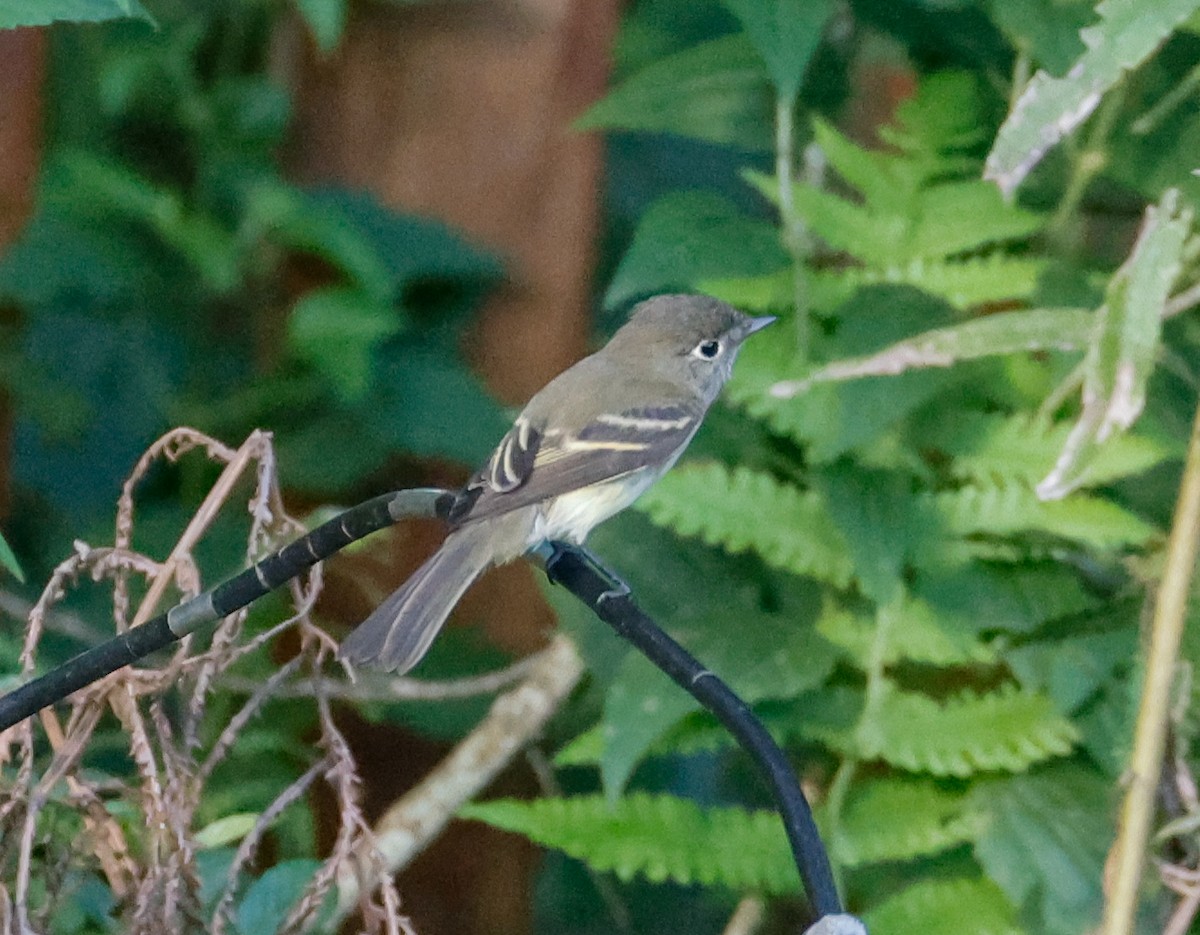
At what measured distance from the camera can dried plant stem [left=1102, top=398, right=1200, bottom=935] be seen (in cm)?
88

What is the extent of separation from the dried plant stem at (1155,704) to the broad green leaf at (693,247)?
0.58m

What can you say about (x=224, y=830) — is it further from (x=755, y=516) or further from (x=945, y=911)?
(x=945, y=911)

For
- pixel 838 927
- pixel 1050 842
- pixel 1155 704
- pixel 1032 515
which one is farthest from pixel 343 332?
pixel 838 927

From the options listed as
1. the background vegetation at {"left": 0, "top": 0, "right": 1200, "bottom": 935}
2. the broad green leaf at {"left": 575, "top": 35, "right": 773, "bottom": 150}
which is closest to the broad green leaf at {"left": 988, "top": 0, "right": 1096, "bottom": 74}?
the background vegetation at {"left": 0, "top": 0, "right": 1200, "bottom": 935}

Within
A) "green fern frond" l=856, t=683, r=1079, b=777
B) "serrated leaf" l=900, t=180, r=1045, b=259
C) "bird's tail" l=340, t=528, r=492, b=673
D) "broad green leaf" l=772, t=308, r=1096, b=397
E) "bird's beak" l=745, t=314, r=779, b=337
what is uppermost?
"serrated leaf" l=900, t=180, r=1045, b=259

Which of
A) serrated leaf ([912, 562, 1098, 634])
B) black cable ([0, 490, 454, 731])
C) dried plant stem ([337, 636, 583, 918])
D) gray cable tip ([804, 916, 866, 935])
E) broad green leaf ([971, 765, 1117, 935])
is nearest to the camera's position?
gray cable tip ([804, 916, 866, 935])

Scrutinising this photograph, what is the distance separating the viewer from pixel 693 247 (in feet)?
4.55

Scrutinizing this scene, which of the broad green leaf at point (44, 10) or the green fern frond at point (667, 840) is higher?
the broad green leaf at point (44, 10)

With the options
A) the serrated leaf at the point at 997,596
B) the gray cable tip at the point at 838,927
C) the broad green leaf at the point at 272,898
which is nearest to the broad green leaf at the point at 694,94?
the serrated leaf at the point at 997,596

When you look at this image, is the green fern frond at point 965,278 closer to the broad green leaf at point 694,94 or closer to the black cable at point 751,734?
the broad green leaf at point 694,94

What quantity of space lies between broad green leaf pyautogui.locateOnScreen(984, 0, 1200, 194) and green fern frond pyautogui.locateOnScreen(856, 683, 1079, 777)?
Result: 68cm

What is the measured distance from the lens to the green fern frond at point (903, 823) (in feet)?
4.32

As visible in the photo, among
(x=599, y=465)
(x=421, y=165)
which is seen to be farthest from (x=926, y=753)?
(x=421, y=165)

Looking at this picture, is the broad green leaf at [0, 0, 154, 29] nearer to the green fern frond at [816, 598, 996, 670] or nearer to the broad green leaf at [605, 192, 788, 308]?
the broad green leaf at [605, 192, 788, 308]
